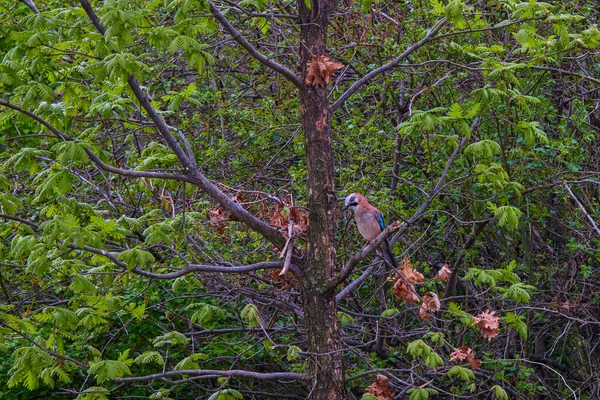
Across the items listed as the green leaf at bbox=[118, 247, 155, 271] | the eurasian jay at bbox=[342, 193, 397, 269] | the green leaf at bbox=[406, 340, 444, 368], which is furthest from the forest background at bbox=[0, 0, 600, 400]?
the eurasian jay at bbox=[342, 193, 397, 269]

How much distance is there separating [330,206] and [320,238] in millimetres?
240

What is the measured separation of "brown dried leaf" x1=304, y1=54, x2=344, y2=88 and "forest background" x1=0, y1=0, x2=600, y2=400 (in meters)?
0.04

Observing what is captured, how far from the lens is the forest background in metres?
5.77

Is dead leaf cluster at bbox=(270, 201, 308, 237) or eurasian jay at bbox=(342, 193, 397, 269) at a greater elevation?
dead leaf cluster at bbox=(270, 201, 308, 237)

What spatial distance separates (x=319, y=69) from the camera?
221 inches

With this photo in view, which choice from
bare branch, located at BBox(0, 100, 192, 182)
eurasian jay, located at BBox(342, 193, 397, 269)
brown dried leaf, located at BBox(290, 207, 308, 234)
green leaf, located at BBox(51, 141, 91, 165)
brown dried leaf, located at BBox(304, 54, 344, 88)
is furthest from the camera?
eurasian jay, located at BBox(342, 193, 397, 269)

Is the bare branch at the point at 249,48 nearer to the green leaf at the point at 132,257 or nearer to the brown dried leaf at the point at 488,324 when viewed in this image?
the green leaf at the point at 132,257

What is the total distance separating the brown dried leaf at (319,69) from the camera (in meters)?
5.57

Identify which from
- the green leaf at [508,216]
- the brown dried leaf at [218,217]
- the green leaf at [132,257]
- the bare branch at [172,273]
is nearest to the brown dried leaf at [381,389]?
the bare branch at [172,273]

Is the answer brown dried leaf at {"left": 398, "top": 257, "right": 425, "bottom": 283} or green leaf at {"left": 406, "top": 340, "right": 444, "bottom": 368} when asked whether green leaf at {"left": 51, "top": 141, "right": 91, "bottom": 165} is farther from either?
green leaf at {"left": 406, "top": 340, "right": 444, "bottom": 368}

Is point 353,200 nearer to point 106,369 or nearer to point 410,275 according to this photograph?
point 410,275

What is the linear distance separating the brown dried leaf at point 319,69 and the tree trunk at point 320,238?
3.5 inches

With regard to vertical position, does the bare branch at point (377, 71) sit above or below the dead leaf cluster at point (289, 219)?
above

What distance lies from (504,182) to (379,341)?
2.57 m
